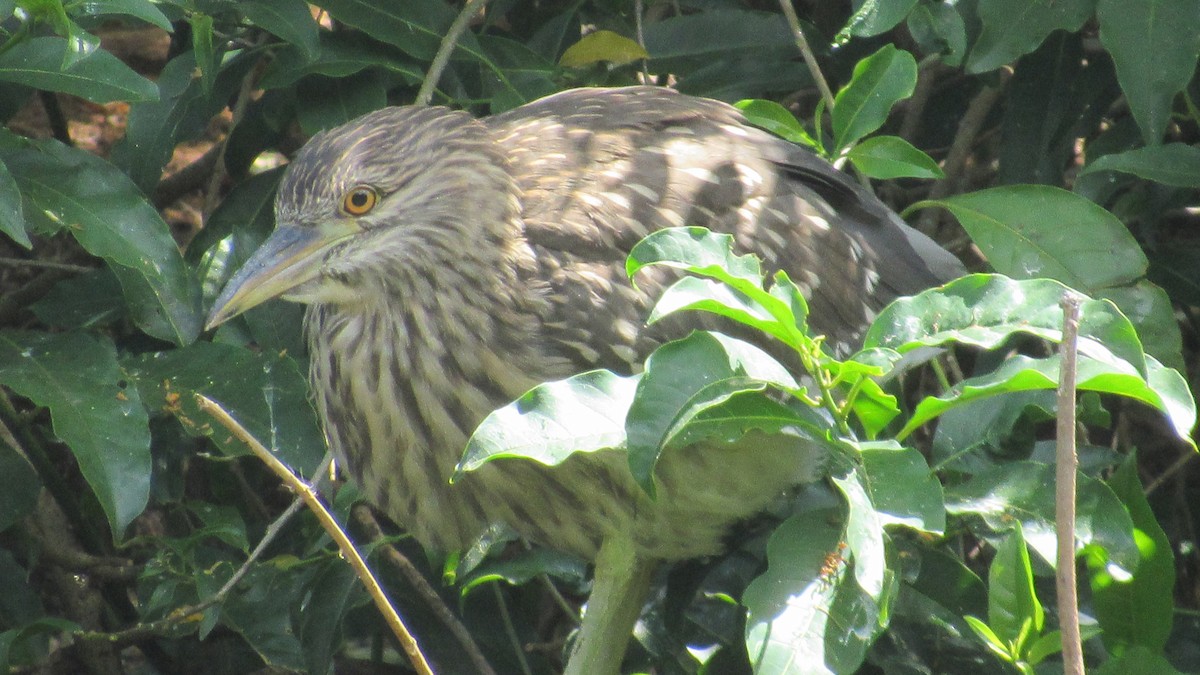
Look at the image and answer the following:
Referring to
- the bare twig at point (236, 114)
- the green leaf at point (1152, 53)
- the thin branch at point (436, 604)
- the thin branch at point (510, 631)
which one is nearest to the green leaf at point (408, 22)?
the bare twig at point (236, 114)

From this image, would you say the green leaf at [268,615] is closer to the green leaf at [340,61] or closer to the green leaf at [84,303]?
the green leaf at [84,303]

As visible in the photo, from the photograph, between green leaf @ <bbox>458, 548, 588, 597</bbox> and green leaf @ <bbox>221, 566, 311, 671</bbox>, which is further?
green leaf @ <bbox>221, 566, 311, 671</bbox>

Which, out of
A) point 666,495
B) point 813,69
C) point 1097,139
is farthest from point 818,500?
point 1097,139

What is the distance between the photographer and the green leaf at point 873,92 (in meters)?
2.36

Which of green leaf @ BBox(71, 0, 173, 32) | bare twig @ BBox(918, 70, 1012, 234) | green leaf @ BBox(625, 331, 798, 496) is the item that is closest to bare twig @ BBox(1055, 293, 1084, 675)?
green leaf @ BBox(625, 331, 798, 496)

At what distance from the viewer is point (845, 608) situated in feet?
5.51

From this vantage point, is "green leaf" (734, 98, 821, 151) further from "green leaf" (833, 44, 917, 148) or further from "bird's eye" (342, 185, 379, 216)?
"bird's eye" (342, 185, 379, 216)

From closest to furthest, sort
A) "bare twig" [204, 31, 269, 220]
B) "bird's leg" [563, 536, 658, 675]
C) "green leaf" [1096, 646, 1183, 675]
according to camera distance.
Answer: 1. "green leaf" [1096, 646, 1183, 675]
2. "bird's leg" [563, 536, 658, 675]
3. "bare twig" [204, 31, 269, 220]

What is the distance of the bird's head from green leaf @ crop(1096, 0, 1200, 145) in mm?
1019

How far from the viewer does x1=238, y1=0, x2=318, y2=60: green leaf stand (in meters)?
2.46

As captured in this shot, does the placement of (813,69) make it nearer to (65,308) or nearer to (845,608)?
(845,608)

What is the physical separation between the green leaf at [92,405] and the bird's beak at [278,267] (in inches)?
8.1

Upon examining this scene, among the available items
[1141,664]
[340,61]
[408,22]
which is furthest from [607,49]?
[1141,664]

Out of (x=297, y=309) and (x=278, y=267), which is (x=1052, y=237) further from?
(x=297, y=309)
